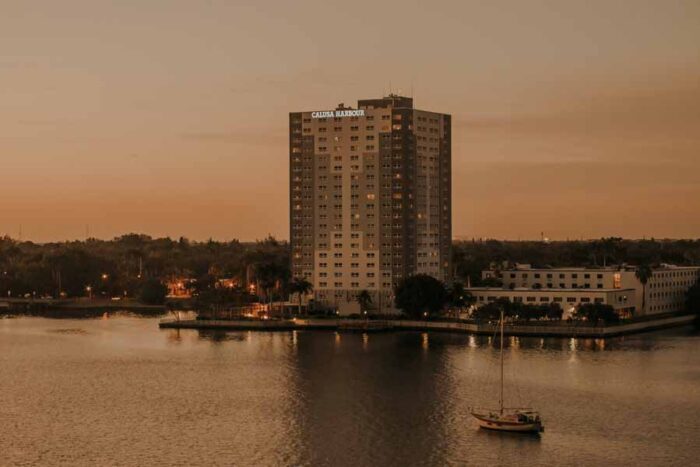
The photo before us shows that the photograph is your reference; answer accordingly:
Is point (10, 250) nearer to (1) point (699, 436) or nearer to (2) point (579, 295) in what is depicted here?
(2) point (579, 295)

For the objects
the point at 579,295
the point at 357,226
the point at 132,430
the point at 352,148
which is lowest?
the point at 132,430

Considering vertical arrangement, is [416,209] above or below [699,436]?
above

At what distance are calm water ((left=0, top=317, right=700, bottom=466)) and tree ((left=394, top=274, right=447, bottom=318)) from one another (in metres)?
7.70

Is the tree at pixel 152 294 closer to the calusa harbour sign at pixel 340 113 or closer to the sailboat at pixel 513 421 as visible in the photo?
the calusa harbour sign at pixel 340 113

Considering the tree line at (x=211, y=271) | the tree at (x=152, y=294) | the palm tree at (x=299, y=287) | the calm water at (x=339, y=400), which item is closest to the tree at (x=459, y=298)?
the tree line at (x=211, y=271)

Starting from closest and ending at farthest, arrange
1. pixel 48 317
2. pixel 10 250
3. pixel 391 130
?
pixel 391 130 < pixel 48 317 < pixel 10 250

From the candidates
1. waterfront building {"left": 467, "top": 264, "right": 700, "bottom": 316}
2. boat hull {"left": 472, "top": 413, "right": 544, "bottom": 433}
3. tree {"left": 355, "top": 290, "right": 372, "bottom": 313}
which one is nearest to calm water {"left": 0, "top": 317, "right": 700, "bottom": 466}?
boat hull {"left": 472, "top": 413, "right": 544, "bottom": 433}

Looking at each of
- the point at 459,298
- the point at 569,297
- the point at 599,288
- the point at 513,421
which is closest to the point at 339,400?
the point at 513,421

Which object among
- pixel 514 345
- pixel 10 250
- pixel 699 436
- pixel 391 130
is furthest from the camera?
pixel 10 250

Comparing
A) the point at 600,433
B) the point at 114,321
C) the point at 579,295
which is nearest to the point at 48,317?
the point at 114,321

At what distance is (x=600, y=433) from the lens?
3984cm

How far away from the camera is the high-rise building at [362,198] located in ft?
291

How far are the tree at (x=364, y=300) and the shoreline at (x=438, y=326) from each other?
3.09m

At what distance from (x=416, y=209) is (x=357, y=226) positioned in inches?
201
